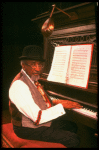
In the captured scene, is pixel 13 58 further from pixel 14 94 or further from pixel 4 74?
pixel 14 94

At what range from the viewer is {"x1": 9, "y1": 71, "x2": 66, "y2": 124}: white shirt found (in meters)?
1.56

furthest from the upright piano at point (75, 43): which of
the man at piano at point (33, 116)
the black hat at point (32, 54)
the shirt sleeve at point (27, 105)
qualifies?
the black hat at point (32, 54)

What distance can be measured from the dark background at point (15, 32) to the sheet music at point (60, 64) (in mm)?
1525

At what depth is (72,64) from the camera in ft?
7.17

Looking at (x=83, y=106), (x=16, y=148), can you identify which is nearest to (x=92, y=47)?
(x=83, y=106)

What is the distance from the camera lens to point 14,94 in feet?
5.40

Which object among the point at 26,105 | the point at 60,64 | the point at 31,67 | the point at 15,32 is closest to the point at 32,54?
the point at 31,67

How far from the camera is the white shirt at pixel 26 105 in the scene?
1.56 metres

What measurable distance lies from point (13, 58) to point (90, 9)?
2.88 meters

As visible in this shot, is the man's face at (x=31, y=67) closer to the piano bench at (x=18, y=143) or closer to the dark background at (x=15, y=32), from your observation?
the piano bench at (x=18, y=143)

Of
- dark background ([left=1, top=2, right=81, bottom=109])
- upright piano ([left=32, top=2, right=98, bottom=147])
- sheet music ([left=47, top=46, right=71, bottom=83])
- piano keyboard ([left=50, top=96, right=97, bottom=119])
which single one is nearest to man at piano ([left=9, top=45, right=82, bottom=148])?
piano keyboard ([left=50, top=96, right=97, bottom=119])

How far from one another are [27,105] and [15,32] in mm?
3094

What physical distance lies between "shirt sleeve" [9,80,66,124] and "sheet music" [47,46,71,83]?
71cm

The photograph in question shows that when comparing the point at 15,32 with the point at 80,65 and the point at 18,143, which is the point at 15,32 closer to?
the point at 80,65
